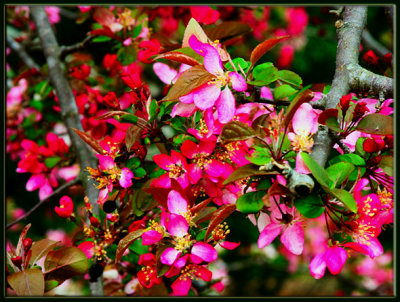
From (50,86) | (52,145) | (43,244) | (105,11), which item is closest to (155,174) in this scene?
(43,244)

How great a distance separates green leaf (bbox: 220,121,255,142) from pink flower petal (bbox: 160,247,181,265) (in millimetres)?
Answer: 245

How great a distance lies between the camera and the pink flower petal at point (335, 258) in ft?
2.58

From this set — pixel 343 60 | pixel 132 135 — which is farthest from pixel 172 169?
pixel 343 60

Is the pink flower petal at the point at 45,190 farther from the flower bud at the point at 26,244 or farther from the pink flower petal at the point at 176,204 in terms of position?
the pink flower petal at the point at 176,204

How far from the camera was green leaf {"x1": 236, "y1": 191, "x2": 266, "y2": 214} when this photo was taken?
0.74 metres

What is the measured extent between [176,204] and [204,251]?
109mm

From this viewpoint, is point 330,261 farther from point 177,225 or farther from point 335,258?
point 177,225

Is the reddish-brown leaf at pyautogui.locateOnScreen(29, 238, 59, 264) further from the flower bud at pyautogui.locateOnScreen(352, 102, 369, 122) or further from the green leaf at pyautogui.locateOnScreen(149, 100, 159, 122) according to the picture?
the flower bud at pyautogui.locateOnScreen(352, 102, 369, 122)

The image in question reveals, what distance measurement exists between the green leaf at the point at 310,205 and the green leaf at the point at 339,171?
5 centimetres

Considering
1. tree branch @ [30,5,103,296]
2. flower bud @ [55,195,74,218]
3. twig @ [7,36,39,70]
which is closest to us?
flower bud @ [55,195,74,218]

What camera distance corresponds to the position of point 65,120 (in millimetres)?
1487

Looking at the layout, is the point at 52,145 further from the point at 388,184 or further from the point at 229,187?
the point at 388,184

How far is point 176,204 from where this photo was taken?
0.85 m

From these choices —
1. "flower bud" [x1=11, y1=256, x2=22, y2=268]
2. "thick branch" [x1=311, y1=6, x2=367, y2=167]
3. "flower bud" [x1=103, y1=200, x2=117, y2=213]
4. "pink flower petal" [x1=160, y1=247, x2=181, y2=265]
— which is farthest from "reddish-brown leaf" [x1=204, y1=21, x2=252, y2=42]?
"flower bud" [x1=11, y1=256, x2=22, y2=268]
